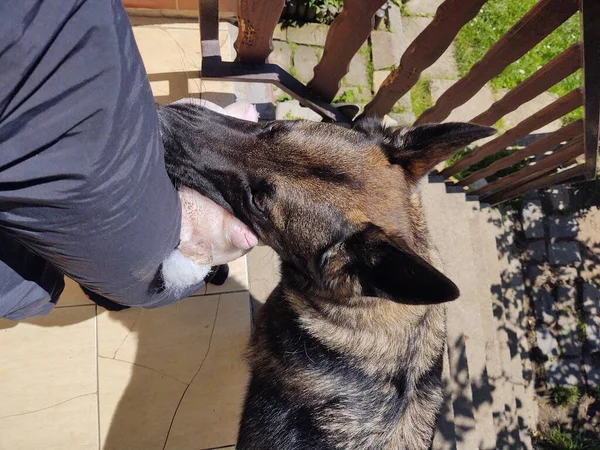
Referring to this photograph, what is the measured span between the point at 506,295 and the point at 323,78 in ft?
10.6

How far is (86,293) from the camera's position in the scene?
3.27 meters

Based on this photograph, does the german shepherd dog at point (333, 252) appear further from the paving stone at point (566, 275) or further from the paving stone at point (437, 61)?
the paving stone at point (566, 275)

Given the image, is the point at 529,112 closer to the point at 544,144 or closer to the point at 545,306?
the point at 544,144

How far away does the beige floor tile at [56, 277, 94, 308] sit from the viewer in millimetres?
3373

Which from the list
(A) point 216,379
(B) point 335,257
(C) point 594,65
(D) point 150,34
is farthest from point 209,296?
(C) point 594,65

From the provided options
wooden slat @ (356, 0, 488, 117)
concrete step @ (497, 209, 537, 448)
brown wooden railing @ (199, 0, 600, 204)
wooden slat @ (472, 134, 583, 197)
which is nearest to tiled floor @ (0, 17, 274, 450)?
brown wooden railing @ (199, 0, 600, 204)

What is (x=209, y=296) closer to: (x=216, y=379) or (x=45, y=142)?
(x=216, y=379)

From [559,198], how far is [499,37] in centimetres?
204

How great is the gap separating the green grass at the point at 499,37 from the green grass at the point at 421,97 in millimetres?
539

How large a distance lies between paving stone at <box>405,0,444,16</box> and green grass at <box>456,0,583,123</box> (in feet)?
1.45

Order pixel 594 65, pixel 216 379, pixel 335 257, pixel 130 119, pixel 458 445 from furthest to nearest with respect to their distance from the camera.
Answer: pixel 458 445 → pixel 216 379 → pixel 594 65 → pixel 335 257 → pixel 130 119

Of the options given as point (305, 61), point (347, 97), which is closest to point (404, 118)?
point (347, 97)

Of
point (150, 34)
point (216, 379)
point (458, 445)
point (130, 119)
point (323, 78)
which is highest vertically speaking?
point (150, 34)

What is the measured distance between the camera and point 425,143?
2.54 metres
